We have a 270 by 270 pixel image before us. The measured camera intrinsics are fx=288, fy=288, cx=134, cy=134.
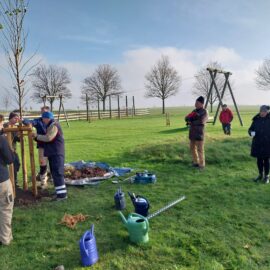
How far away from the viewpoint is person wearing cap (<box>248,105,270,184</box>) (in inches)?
283

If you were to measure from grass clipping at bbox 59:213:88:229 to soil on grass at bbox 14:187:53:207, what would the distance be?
1300mm

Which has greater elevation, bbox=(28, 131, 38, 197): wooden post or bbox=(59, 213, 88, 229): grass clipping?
bbox=(28, 131, 38, 197): wooden post

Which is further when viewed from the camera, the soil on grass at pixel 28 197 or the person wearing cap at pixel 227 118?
the person wearing cap at pixel 227 118

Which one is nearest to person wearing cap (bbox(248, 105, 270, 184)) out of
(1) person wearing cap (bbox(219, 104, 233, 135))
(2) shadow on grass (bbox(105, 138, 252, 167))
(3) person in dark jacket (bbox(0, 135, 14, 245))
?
(2) shadow on grass (bbox(105, 138, 252, 167))

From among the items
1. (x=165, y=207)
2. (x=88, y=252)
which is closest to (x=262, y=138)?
(x=165, y=207)

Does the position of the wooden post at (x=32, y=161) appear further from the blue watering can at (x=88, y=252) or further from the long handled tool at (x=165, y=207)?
the blue watering can at (x=88, y=252)

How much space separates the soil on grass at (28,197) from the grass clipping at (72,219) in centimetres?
130

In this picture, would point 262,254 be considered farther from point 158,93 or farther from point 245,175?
point 158,93

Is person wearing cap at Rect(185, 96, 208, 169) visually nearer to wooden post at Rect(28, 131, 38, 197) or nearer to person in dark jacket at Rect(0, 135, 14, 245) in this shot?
wooden post at Rect(28, 131, 38, 197)

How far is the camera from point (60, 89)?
58438mm

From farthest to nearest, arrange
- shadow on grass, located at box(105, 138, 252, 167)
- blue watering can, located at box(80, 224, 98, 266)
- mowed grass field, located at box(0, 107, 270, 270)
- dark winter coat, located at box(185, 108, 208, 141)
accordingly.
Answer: shadow on grass, located at box(105, 138, 252, 167) < dark winter coat, located at box(185, 108, 208, 141) < mowed grass field, located at box(0, 107, 270, 270) < blue watering can, located at box(80, 224, 98, 266)

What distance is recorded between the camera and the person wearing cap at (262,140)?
7199 millimetres

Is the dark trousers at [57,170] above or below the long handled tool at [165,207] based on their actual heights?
above

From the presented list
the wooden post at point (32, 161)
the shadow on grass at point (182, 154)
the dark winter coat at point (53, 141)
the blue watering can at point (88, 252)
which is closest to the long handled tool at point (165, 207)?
the blue watering can at point (88, 252)
